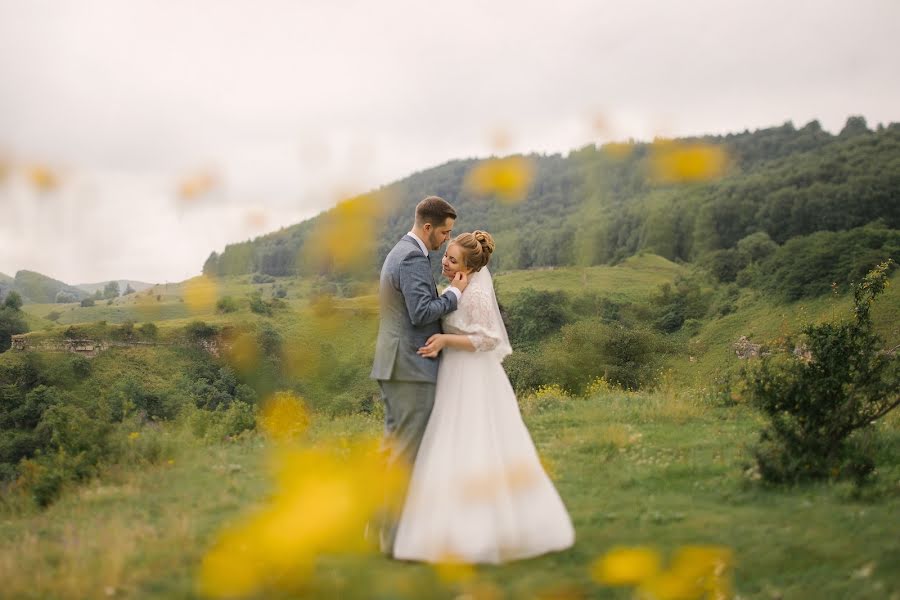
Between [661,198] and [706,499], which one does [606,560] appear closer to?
[706,499]

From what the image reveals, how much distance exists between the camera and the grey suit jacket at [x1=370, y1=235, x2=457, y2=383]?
19.6 feet

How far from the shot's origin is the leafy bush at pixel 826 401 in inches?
294

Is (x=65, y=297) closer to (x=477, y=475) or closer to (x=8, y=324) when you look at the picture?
(x=8, y=324)

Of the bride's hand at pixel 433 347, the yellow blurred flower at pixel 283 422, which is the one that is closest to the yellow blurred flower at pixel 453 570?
the bride's hand at pixel 433 347

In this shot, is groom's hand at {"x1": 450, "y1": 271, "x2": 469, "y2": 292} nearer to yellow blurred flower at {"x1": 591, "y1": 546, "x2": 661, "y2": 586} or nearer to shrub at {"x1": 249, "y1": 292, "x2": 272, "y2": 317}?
yellow blurred flower at {"x1": 591, "y1": 546, "x2": 661, "y2": 586}

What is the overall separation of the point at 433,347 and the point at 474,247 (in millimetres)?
994

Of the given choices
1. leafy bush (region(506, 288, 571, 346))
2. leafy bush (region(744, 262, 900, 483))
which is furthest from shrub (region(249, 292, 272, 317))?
leafy bush (region(744, 262, 900, 483))

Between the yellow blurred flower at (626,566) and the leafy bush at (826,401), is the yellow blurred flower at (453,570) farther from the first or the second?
the leafy bush at (826,401)

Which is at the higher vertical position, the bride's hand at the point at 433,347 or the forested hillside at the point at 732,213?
the forested hillside at the point at 732,213

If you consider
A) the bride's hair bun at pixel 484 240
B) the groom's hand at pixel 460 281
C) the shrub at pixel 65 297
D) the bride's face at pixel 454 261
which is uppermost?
the shrub at pixel 65 297

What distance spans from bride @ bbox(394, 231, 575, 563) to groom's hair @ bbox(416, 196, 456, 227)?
0.31m

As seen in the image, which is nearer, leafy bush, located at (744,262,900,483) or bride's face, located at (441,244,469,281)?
bride's face, located at (441,244,469,281)

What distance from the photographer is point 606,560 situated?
5652mm

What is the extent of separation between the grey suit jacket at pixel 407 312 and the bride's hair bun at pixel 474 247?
16.6 inches
